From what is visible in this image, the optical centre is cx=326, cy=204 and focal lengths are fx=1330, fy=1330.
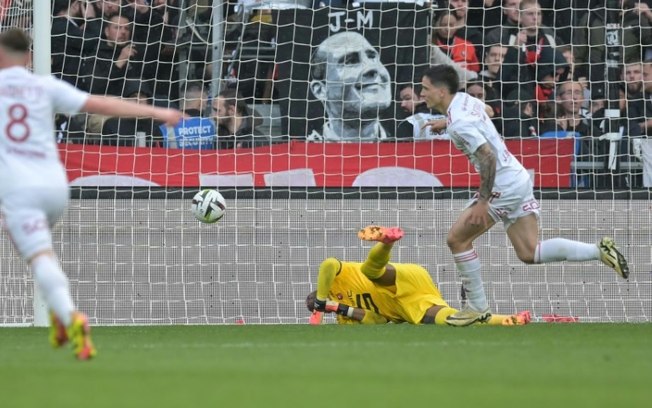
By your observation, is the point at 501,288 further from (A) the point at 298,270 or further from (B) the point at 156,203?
(B) the point at 156,203

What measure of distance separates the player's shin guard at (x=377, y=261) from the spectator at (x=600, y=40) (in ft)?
13.6

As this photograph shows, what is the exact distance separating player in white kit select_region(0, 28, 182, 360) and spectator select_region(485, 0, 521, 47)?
307 inches

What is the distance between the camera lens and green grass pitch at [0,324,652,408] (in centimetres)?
559

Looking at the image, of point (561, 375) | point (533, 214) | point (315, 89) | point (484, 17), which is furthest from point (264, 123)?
point (561, 375)

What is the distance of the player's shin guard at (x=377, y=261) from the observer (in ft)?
38.5

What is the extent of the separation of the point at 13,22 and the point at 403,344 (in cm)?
653

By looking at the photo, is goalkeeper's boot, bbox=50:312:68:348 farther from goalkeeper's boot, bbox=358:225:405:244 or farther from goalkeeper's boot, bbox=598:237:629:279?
goalkeeper's boot, bbox=598:237:629:279

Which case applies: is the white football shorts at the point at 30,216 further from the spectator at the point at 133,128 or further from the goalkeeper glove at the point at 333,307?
the spectator at the point at 133,128

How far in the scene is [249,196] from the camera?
1412 cm

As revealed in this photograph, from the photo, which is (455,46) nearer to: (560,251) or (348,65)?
(348,65)

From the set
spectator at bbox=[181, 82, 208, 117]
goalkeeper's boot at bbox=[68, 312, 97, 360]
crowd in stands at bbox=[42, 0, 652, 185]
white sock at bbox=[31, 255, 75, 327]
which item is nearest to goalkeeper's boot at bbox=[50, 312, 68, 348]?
white sock at bbox=[31, 255, 75, 327]

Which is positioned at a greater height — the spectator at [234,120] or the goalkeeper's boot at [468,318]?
the spectator at [234,120]

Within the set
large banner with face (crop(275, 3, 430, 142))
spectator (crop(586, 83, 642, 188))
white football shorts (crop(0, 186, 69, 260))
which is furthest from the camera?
large banner with face (crop(275, 3, 430, 142))

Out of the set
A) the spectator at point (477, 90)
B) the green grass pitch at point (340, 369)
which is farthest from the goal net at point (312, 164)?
the green grass pitch at point (340, 369)
